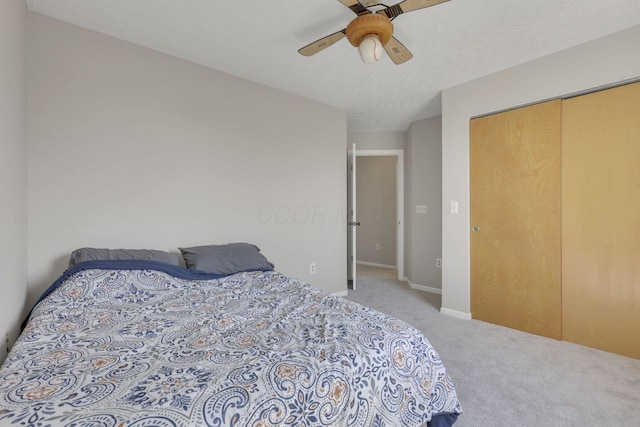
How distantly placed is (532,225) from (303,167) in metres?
2.38

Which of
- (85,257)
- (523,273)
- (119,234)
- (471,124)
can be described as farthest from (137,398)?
(471,124)

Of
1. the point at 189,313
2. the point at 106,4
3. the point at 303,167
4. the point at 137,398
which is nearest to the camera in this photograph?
the point at 137,398

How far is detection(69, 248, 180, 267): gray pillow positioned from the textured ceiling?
1.65 m

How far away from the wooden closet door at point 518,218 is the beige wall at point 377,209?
9.17 ft

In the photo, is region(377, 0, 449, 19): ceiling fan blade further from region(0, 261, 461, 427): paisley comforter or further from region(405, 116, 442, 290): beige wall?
region(405, 116, 442, 290): beige wall

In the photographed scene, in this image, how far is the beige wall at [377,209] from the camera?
5.75 metres

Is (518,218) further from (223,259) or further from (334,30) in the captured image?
(223,259)

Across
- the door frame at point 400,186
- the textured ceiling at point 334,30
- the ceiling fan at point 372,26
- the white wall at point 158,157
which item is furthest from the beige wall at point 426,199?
the ceiling fan at point 372,26

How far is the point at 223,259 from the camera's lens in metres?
2.32

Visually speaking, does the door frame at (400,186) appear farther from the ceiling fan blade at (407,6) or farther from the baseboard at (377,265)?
the ceiling fan blade at (407,6)

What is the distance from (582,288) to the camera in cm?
234

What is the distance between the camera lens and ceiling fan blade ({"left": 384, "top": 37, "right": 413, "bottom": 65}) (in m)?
1.77

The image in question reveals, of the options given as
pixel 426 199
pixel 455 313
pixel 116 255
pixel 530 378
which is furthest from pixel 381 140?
pixel 116 255

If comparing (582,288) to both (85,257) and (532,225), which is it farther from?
(85,257)
